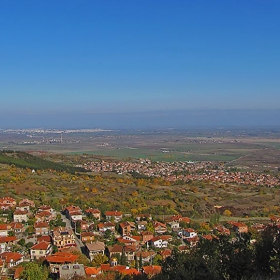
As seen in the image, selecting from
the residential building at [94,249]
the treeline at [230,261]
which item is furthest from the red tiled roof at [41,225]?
the treeline at [230,261]

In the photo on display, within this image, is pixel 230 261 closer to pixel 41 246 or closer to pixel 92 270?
pixel 92 270

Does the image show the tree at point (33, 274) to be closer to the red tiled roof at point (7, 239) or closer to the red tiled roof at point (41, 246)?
the red tiled roof at point (41, 246)

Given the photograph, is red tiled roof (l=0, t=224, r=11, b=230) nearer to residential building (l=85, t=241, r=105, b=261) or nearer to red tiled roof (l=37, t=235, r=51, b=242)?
red tiled roof (l=37, t=235, r=51, b=242)

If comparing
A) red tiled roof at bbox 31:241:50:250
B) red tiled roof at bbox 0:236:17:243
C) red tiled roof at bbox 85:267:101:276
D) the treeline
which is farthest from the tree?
red tiled roof at bbox 0:236:17:243

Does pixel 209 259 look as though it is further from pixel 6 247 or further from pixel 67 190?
pixel 67 190

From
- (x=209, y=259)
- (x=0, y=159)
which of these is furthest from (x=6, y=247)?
(x=0, y=159)

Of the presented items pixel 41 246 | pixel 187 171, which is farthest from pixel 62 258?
pixel 187 171
